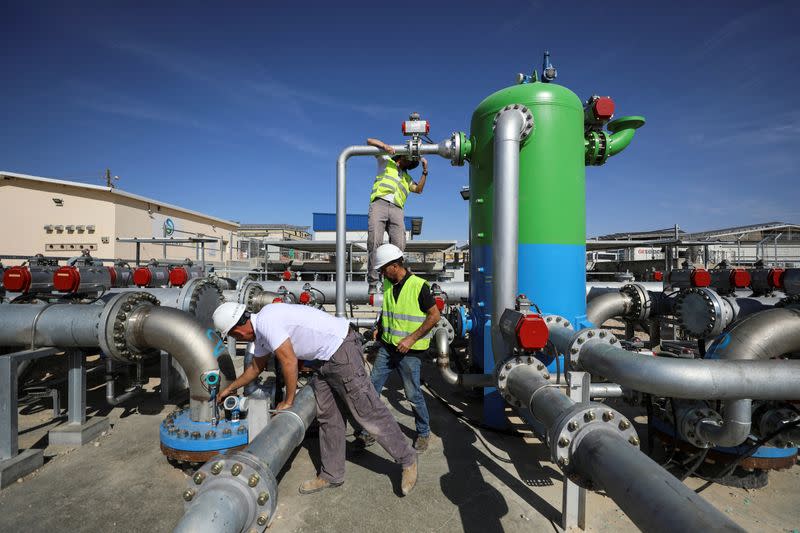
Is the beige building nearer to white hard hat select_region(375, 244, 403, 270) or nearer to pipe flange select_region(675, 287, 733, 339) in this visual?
white hard hat select_region(375, 244, 403, 270)

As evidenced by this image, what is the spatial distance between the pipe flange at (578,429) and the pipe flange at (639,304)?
413cm

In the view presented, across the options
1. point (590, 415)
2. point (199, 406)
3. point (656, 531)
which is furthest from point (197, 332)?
point (656, 531)

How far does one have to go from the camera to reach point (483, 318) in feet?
12.7

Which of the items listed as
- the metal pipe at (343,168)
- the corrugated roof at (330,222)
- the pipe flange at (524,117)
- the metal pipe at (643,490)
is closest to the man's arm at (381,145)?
the metal pipe at (343,168)

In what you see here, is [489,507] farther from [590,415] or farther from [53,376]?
[53,376]

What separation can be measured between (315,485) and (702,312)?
4.38m

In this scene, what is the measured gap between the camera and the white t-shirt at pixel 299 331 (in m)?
2.55

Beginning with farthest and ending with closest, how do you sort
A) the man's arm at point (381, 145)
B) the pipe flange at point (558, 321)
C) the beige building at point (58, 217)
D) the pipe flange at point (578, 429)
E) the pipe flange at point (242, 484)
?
1. the beige building at point (58, 217)
2. the man's arm at point (381, 145)
3. the pipe flange at point (558, 321)
4. the pipe flange at point (578, 429)
5. the pipe flange at point (242, 484)

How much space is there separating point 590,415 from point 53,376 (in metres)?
7.13

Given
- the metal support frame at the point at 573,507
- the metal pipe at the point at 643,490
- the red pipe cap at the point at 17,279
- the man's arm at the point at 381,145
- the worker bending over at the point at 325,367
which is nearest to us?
the metal pipe at the point at 643,490

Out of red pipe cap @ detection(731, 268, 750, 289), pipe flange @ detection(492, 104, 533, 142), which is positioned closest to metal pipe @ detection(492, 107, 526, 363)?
pipe flange @ detection(492, 104, 533, 142)

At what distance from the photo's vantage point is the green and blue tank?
3.56 meters

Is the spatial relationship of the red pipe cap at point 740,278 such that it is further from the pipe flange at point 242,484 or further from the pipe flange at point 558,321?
the pipe flange at point 242,484

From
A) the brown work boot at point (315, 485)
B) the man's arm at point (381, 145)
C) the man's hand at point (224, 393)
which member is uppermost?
the man's arm at point (381, 145)
